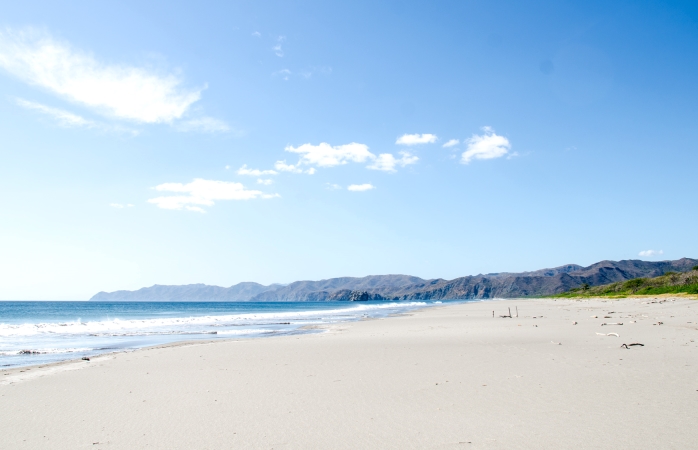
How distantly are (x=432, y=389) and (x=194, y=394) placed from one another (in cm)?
432

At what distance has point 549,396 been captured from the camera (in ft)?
22.1

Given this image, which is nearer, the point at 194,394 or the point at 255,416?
the point at 255,416

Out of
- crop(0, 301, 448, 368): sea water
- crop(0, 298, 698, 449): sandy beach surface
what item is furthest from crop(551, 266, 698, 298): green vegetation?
crop(0, 298, 698, 449): sandy beach surface

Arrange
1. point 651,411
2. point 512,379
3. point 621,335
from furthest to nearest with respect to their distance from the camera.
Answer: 1. point 621,335
2. point 512,379
3. point 651,411

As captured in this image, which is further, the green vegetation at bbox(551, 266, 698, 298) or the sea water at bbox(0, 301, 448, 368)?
the green vegetation at bbox(551, 266, 698, 298)

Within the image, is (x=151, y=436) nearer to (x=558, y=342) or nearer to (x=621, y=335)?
(x=558, y=342)

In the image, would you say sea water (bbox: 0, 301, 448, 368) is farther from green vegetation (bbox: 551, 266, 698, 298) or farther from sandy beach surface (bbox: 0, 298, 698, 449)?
green vegetation (bbox: 551, 266, 698, 298)

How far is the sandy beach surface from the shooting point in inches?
201

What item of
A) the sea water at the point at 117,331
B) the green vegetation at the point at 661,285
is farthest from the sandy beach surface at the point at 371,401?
the green vegetation at the point at 661,285

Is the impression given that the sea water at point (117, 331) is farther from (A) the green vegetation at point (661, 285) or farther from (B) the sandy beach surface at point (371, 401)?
(A) the green vegetation at point (661, 285)

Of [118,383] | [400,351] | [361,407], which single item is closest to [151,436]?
[361,407]

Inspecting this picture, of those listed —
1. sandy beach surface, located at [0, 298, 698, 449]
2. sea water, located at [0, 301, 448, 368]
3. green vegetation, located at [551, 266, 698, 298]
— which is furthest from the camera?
green vegetation, located at [551, 266, 698, 298]

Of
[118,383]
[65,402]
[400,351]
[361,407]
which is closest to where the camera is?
[361,407]

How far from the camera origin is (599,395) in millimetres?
6734
